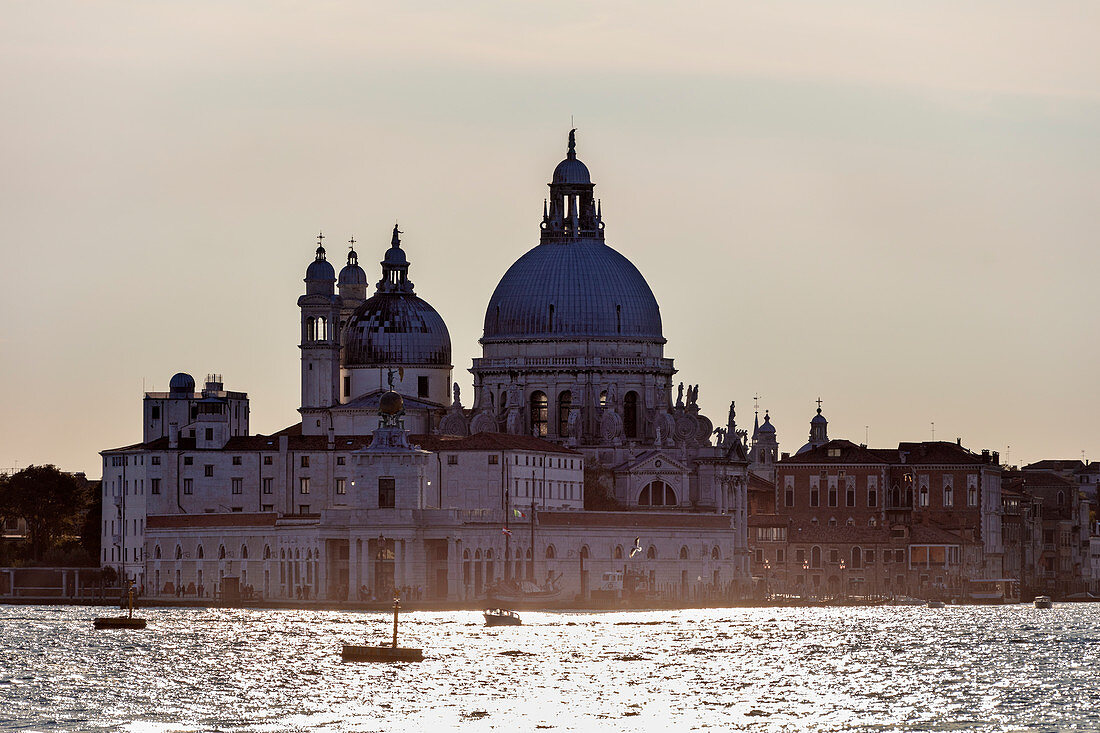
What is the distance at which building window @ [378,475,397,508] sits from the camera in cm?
16012

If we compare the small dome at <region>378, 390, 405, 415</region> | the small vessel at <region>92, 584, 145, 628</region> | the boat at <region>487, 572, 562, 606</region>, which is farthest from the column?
the small vessel at <region>92, 584, 145, 628</region>

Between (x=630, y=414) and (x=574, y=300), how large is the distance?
7352 mm

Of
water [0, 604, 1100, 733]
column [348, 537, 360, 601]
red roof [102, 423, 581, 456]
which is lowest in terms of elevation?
water [0, 604, 1100, 733]

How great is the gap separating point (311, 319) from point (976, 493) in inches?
1640

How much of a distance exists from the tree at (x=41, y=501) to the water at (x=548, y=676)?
103 feet

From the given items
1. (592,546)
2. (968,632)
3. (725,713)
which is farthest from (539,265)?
(725,713)

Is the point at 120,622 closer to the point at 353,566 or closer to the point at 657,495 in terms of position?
the point at 353,566

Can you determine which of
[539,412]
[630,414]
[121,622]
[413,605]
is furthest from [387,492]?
[630,414]

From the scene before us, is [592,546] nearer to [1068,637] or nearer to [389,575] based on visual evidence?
[389,575]

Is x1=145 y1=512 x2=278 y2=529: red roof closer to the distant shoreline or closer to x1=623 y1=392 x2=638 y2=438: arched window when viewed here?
the distant shoreline

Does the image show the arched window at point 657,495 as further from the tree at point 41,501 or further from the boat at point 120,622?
the boat at point 120,622

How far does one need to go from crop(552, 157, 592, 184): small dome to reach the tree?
3336cm

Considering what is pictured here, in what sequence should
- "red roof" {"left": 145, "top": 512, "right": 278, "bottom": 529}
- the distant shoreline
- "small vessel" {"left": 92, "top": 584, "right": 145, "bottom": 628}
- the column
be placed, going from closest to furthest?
"small vessel" {"left": 92, "top": 584, "right": 145, "bottom": 628} < the distant shoreline < the column < "red roof" {"left": 145, "top": 512, "right": 278, "bottom": 529}

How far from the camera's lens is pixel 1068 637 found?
460 ft
